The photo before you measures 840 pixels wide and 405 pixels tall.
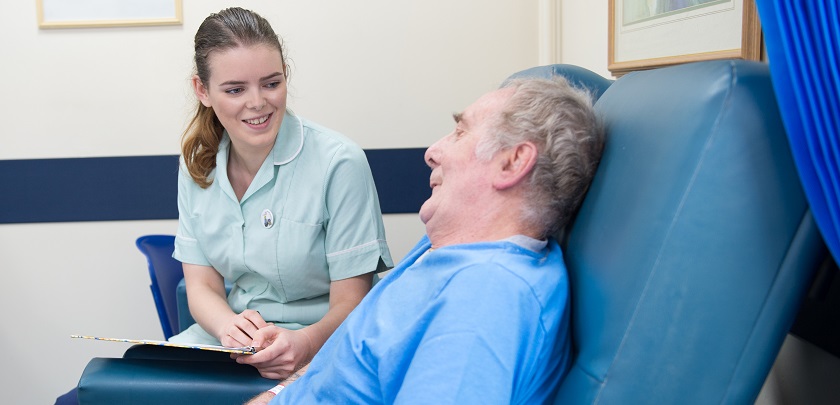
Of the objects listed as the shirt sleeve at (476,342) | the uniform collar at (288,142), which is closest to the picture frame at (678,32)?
the shirt sleeve at (476,342)

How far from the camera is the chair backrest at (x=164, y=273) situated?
2660 mm

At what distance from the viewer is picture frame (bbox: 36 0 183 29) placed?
2.96m

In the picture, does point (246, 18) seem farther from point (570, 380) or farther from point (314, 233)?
point (570, 380)

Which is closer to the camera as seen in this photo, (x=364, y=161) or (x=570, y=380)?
(x=570, y=380)

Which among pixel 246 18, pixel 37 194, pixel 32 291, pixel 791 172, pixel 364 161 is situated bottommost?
pixel 32 291

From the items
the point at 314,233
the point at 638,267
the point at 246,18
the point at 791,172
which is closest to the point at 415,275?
the point at 638,267

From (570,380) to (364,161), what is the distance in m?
1.03

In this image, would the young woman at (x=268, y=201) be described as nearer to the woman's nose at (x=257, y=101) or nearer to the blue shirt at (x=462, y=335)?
the woman's nose at (x=257, y=101)

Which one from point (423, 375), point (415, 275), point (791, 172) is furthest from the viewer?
point (415, 275)

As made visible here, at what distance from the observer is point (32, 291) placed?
3.13 m

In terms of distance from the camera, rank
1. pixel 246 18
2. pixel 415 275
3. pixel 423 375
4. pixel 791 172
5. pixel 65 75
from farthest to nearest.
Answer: pixel 65 75 → pixel 246 18 → pixel 415 275 → pixel 423 375 → pixel 791 172

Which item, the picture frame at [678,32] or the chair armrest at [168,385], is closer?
the picture frame at [678,32]

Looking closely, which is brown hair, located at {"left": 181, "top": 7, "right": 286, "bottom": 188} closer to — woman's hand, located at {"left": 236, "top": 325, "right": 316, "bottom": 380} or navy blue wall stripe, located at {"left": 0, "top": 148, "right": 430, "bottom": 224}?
woman's hand, located at {"left": 236, "top": 325, "right": 316, "bottom": 380}

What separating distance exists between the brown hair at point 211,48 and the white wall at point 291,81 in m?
0.97
